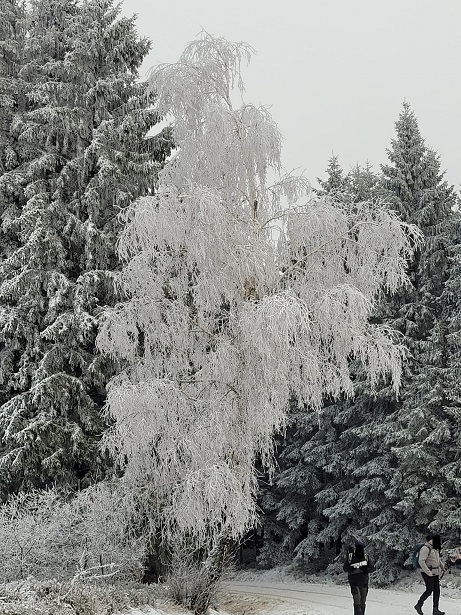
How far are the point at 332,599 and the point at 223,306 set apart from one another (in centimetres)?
785

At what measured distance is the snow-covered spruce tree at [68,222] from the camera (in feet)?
54.9

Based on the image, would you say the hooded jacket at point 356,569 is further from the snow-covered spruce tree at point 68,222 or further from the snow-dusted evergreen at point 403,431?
the snow-dusted evergreen at point 403,431

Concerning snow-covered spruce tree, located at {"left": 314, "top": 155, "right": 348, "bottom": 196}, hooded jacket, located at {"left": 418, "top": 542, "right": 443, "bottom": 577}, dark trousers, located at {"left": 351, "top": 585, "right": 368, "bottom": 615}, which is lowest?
dark trousers, located at {"left": 351, "top": 585, "right": 368, "bottom": 615}

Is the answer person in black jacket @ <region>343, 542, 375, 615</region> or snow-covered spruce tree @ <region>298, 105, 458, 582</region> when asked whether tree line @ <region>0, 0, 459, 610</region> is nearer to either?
snow-covered spruce tree @ <region>298, 105, 458, 582</region>

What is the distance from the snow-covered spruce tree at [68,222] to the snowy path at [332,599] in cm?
546

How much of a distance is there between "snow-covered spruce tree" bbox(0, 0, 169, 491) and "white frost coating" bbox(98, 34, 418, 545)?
3.10 metres

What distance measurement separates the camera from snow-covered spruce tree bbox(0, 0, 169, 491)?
16.7 meters

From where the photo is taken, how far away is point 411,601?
1661cm

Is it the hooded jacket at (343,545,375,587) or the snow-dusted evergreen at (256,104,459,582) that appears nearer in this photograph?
the hooded jacket at (343,545,375,587)

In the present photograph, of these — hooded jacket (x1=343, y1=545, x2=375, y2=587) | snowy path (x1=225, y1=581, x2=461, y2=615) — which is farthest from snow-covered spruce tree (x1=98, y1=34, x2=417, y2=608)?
snowy path (x1=225, y1=581, x2=461, y2=615)

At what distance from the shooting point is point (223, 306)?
48.8 feet

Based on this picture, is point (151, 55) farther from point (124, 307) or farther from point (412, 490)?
point (412, 490)

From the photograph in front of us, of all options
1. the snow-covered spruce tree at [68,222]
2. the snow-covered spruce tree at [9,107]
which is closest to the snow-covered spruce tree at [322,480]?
the snow-covered spruce tree at [68,222]

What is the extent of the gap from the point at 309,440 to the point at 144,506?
11809mm
